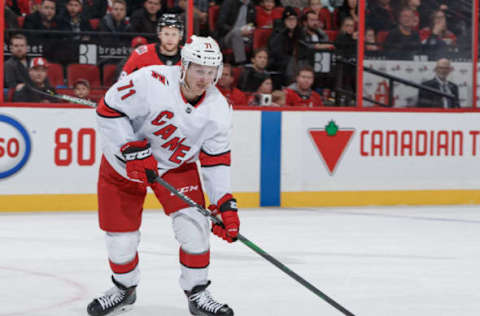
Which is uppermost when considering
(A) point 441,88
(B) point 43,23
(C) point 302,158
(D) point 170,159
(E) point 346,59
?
(B) point 43,23

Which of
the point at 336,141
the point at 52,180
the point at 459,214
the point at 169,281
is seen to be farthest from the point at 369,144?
the point at 169,281

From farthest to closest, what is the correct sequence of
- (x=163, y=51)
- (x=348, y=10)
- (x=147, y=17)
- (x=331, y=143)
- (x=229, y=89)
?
(x=348, y=10) → (x=331, y=143) → (x=229, y=89) → (x=147, y=17) → (x=163, y=51)

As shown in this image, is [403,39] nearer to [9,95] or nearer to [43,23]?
[43,23]

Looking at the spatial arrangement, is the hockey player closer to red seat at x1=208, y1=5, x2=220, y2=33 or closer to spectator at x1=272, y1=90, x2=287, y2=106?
red seat at x1=208, y1=5, x2=220, y2=33

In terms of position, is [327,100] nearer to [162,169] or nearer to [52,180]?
[52,180]

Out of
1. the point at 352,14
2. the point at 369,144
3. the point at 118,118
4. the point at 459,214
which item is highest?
the point at 352,14

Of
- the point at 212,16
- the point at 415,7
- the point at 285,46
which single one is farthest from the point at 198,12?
the point at 415,7

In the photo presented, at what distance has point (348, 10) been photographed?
7.48 m

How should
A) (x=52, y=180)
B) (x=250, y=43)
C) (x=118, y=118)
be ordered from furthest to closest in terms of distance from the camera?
(x=250, y=43), (x=52, y=180), (x=118, y=118)

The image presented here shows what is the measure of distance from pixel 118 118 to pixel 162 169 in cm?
26

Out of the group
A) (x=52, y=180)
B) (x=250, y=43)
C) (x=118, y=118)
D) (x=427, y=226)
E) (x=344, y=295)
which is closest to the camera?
(x=118, y=118)

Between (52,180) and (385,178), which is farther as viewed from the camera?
(385,178)

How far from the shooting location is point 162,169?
342cm

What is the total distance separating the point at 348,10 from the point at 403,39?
1.79 ft
